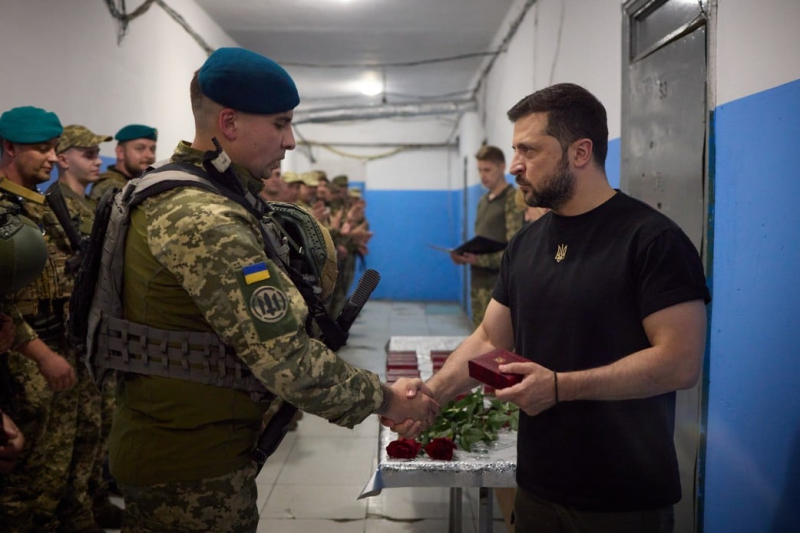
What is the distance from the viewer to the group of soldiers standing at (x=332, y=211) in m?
5.74

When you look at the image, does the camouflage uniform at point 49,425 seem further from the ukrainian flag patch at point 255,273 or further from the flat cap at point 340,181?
the flat cap at point 340,181

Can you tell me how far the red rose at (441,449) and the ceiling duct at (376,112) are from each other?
770 centimetres

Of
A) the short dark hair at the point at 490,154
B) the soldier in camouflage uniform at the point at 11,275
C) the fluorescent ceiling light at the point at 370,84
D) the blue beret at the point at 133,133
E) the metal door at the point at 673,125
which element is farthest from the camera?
the fluorescent ceiling light at the point at 370,84

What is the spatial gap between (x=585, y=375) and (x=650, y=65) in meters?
1.83

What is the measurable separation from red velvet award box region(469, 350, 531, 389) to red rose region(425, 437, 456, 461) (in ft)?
2.12

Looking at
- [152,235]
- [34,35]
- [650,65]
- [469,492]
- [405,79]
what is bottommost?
[469,492]

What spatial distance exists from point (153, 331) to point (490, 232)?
3612 mm

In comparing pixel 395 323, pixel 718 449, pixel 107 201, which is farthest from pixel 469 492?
pixel 395 323

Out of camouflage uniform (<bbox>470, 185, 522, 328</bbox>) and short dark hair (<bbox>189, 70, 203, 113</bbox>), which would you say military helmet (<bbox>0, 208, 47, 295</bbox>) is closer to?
short dark hair (<bbox>189, 70, 203, 113</bbox>)

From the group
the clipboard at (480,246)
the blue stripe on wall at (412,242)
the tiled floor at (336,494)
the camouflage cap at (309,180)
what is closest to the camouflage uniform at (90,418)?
the tiled floor at (336,494)

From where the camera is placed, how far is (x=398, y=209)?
12242mm

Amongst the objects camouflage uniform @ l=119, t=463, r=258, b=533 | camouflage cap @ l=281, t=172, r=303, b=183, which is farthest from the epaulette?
camouflage cap @ l=281, t=172, r=303, b=183

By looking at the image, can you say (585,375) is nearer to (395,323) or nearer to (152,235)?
(152,235)

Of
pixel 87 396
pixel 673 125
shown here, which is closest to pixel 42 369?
pixel 87 396
